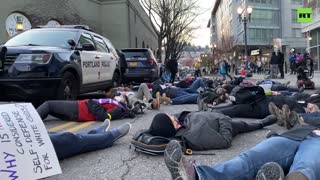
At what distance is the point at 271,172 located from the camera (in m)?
2.96

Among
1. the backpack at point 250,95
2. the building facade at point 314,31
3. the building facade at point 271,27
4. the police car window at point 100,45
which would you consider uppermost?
the building facade at point 271,27

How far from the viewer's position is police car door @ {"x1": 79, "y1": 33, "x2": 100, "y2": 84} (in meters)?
9.58

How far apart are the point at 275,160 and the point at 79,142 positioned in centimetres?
211

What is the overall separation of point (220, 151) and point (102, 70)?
22.3 ft

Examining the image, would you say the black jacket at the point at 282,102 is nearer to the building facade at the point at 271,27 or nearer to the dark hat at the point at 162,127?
the dark hat at the point at 162,127

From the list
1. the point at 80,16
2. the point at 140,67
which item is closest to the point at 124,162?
the point at 140,67

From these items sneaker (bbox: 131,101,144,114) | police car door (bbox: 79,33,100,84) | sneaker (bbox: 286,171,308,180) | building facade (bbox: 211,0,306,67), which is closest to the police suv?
police car door (bbox: 79,33,100,84)

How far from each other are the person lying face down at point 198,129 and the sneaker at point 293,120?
3.00 feet

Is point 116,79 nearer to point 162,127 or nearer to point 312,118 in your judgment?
point 312,118

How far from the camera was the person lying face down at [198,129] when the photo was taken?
4.52m

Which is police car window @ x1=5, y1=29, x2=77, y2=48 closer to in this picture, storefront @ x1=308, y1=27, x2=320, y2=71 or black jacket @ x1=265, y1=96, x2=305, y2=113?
black jacket @ x1=265, y1=96, x2=305, y2=113

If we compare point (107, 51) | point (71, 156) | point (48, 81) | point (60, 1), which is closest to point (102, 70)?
point (107, 51)

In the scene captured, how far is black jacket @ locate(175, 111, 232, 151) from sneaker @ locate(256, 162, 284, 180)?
5.16 feet

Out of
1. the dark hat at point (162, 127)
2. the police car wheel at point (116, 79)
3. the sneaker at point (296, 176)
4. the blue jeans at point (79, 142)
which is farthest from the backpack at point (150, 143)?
the police car wheel at point (116, 79)
